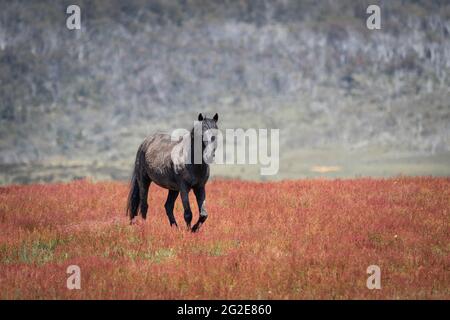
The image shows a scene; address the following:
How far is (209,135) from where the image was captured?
533 inches

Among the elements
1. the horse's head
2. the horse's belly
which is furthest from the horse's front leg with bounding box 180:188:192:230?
the horse's head

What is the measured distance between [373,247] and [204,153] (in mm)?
4403

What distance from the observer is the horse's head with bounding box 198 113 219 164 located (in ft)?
44.6

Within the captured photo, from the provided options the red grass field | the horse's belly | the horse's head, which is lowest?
the red grass field

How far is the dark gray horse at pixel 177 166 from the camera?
1416 centimetres

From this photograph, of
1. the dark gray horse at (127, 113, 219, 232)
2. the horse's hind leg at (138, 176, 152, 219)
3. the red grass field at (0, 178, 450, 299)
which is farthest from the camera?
the horse's hind leg at (138, 176, 152, 219)

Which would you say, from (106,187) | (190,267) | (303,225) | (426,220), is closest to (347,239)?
(303,225)

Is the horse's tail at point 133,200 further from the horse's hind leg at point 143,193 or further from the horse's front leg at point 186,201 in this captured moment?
the horse's front leg at point 186,201

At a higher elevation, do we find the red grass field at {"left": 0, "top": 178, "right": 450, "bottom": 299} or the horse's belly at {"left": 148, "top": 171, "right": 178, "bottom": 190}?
the horse's belly at {"left": 148, "top": 171, "right": 178, "bottom": 190}

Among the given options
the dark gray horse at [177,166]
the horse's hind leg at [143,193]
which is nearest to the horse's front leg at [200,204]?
the dark gray horse at [177,166]

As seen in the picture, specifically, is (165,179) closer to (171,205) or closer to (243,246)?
(171,205)

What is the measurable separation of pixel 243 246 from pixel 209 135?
255cm

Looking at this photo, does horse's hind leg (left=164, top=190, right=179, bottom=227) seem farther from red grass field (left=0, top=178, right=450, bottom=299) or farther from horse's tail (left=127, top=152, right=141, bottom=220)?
horse's tail (left=127, top=152, right=141, bottom=220)

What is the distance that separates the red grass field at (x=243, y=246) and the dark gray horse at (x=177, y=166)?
2.18ft
